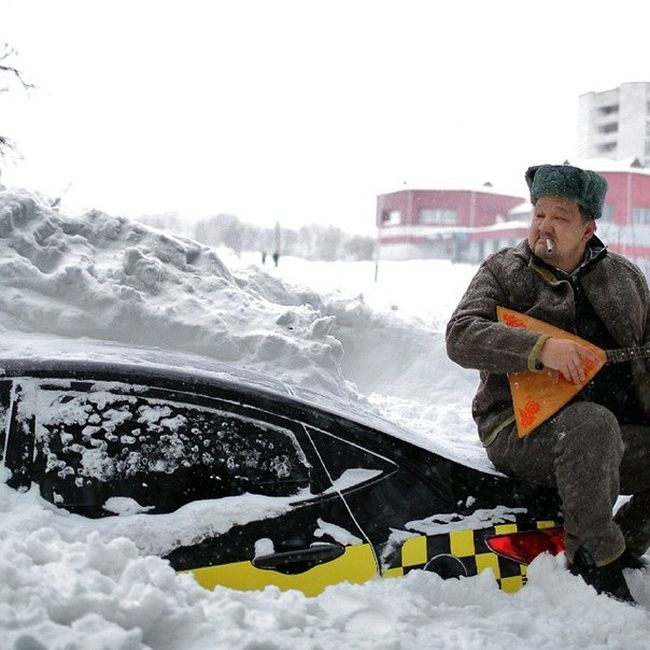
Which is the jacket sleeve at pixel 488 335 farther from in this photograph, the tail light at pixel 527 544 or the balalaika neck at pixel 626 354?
the tail light at pixel 527 544

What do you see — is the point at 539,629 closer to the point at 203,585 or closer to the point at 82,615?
the point at 203,585

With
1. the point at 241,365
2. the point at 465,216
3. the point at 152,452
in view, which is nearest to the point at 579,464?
the point at 152,452

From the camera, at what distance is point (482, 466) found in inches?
106

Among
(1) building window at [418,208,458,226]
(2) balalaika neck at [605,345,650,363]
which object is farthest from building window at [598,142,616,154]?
(2) balalaika neck at [605,345,650,363]

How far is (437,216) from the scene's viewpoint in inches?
1481

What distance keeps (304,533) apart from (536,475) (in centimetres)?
82

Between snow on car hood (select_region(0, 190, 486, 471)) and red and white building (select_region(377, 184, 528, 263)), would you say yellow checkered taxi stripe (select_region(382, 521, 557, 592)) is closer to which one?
snow on car hood (select_region(0, 190, 486, 471))

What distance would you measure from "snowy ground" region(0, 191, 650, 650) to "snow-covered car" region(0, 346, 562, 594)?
0.08 m

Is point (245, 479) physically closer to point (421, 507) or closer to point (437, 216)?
point (421, 507)

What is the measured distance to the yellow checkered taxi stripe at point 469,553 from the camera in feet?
7.79

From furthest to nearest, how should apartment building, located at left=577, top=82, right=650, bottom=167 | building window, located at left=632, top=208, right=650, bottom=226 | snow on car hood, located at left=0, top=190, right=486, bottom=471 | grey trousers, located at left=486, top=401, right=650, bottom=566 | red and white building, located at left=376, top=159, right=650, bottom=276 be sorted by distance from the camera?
1. apartment building, located at left=577, top=82, right=650, bottom=167
2. red and white building, located at left=376, top=159, right=650, bottom=276
3. building window, located at left=632, top=208, right=650, bottom=226
4. snow on car hood, located at left=0, top=190, right=486, bottom=471
5. grey trousers, located at left=486, top=401, right=650, bottom=566

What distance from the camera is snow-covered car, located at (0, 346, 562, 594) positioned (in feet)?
7.26

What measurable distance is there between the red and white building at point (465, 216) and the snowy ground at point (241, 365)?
14.8 meters

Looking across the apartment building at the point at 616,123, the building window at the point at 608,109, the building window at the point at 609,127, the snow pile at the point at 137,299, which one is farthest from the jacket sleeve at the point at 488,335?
the building window at the point at 608,109
